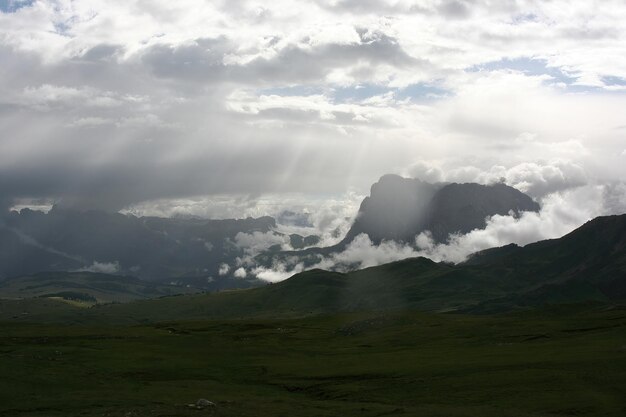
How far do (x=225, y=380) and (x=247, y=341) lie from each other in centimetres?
7719

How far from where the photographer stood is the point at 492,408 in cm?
6562

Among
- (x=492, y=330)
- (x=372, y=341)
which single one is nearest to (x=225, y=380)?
(x=372, y=341)

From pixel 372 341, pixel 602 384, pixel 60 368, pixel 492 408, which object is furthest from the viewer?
pixel 372 341

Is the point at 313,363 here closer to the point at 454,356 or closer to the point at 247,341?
the point at 454,356

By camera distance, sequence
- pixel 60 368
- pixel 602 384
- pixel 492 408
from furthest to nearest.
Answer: pixel 60 368 < pixel 602 384 < pixel 492 408

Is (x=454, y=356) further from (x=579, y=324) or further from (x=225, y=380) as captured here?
(x=579, y=324)

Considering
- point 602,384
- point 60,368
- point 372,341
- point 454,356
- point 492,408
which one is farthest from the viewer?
point 372,341

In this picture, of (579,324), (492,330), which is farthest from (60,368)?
(579,324)

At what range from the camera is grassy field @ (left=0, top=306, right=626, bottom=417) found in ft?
→ 219

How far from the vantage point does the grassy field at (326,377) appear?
219 feet

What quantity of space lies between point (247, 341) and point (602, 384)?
Result: 116m

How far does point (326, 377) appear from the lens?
98125mm

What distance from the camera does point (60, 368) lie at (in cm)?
9681

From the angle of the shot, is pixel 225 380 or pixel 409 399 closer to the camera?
pixel 409 399
